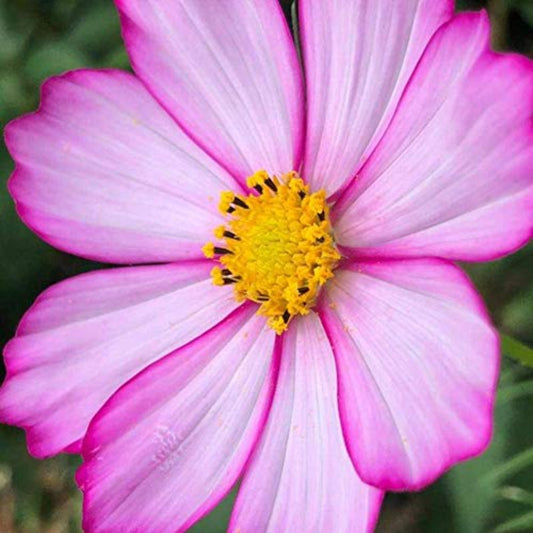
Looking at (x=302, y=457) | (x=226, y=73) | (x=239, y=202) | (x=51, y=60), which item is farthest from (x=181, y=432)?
(x=51, y=60)

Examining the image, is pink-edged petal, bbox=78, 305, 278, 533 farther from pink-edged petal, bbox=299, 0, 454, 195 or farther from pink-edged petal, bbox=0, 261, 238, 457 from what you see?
pink-edged petal, bbox=299, 0, 454, 195

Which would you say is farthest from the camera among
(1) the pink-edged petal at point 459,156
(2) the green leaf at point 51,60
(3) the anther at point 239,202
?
(2) the green leaf at point 51,60

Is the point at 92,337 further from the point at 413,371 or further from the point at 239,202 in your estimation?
the point at 413,371

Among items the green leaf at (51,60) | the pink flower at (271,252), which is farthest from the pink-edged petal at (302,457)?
the green leaf at (51,60)

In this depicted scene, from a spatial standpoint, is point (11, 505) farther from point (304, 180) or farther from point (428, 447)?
point (428, 447)

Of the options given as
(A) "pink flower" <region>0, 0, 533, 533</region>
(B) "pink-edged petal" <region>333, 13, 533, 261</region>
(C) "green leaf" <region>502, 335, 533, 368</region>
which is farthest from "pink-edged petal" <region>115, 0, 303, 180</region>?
(C) "green leaf" <region>502, 335, 533, 368</region>

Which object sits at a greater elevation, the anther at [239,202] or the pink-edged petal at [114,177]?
the pink-edged petal at [114,177]

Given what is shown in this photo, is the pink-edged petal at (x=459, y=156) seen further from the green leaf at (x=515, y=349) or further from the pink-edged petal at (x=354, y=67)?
the green leaf at (x=515, y=349)
